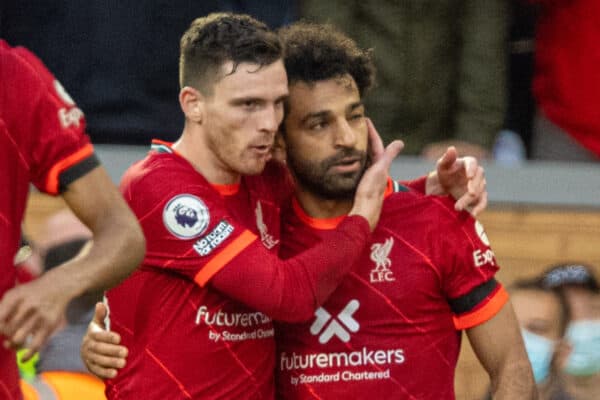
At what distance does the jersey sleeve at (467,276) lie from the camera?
362 centimetres

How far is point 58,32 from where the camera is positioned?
5.16 m

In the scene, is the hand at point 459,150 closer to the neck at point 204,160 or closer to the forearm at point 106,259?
the neck at point 204,160

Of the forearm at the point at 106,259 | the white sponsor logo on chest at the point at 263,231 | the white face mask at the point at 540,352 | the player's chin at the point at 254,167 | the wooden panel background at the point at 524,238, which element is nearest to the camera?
the forearm at the point at 106,259

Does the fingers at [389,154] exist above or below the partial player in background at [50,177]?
below

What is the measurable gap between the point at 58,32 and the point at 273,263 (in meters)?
2.13

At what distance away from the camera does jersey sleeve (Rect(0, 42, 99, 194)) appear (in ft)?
8.96

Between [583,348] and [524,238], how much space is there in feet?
1.52

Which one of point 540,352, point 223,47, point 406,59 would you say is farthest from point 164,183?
point 540,352

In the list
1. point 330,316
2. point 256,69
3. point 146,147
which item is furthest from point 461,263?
point 146,147

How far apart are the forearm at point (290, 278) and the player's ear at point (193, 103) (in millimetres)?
395

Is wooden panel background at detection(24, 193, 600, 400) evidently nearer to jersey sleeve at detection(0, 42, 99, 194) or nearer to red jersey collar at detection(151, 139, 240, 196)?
red jersey collar at detection(151, 139, 240, 196)

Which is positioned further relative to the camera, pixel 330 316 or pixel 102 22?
pixel 102 22

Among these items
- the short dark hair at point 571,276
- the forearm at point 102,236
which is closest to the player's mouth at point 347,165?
the forearm at point 102,236

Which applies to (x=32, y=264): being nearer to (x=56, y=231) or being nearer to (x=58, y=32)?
(x=56, y=231)
